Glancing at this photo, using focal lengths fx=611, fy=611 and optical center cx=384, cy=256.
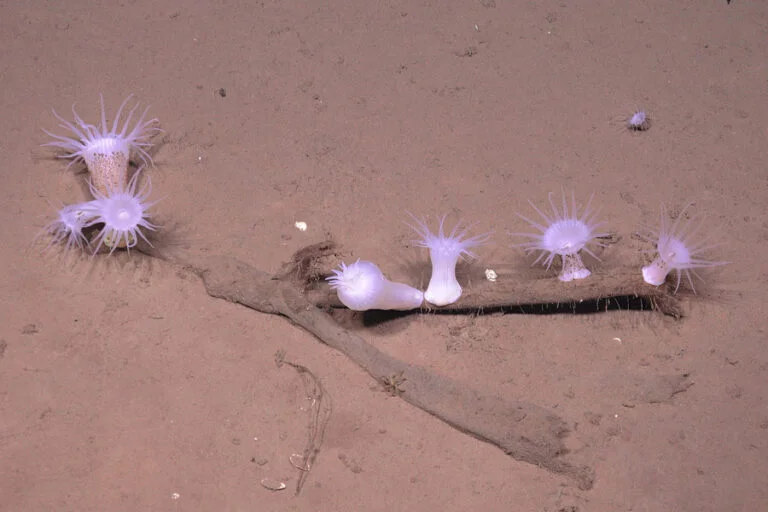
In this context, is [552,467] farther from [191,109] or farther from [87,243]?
[191,109]

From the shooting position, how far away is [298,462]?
2.80m

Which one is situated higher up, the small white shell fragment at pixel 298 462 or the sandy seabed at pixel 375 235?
the sandy seabed at pixel 375 235

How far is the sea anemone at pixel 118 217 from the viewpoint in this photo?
10.4 ft

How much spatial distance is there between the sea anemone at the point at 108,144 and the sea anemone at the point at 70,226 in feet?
0.82

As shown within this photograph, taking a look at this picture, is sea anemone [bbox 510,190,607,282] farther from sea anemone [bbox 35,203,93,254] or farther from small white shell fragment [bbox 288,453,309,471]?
sea anemone [bbox 35,203,93,254]

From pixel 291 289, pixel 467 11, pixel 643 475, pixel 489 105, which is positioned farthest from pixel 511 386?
pixel 467 11

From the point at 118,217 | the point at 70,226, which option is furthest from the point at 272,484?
the point at 70,226

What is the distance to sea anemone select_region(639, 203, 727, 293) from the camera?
3088 millimetres

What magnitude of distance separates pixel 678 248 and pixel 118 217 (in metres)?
2.88

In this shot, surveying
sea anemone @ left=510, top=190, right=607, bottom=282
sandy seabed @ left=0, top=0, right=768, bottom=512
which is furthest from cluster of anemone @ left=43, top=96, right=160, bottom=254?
sea anemone @ left=510, top=190, right=607, bottom=282

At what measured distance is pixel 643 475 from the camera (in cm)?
278

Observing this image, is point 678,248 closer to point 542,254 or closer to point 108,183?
point 542,254

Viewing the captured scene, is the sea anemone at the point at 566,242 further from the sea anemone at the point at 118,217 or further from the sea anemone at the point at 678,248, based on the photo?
the sea anemone at the point at 118,217

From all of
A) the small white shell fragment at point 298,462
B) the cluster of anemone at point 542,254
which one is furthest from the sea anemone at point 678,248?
the small white shell fragment at point 298,462
